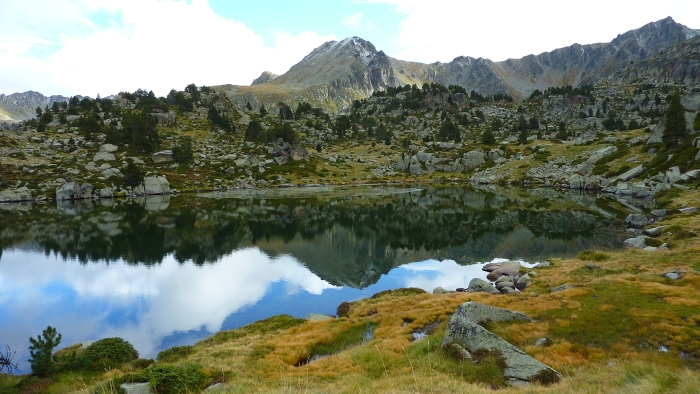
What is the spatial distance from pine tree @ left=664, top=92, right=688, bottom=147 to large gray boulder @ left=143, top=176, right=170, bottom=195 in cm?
13382

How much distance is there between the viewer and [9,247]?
45844mm

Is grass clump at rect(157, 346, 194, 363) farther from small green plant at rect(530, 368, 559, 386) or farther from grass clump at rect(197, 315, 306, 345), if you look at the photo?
small green plant at rect(530, 368, 559, 386)

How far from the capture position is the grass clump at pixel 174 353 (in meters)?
18.5

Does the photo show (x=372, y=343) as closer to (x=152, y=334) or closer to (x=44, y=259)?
(x=152, y=334)

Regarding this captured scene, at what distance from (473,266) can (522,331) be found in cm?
2225

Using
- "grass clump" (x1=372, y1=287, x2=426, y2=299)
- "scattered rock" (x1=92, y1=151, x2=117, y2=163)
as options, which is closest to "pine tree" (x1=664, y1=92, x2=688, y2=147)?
"grass clump" (x1=372, y1=287, x2=426, y2=299)

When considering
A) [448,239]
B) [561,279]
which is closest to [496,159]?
[448,239]

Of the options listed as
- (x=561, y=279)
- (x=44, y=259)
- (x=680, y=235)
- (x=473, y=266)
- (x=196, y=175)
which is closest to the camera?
(x=561, y=279)

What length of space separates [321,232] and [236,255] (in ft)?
49.8

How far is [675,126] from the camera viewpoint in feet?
260

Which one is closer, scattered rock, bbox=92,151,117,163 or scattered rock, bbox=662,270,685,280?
scattered rock, bbox=662,270,685,280

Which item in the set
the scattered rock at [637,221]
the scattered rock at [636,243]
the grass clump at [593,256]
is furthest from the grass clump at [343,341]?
the scattered rock at [637,221]

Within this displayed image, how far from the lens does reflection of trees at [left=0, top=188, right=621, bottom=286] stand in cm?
4256

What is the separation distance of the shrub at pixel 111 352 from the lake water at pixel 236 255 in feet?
6.25
